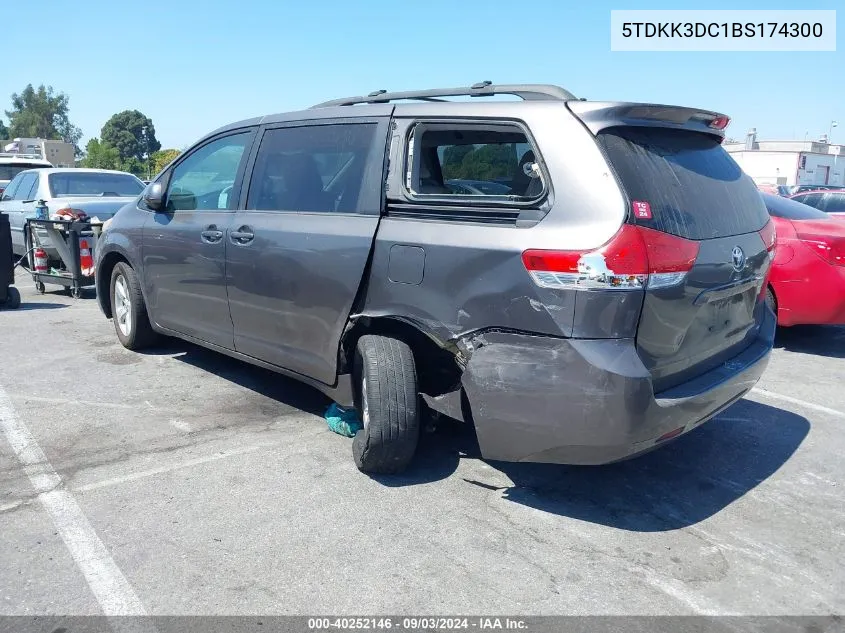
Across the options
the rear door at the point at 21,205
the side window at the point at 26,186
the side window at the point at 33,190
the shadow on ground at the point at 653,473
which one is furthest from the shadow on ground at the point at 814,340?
the side window at the point at 26,186

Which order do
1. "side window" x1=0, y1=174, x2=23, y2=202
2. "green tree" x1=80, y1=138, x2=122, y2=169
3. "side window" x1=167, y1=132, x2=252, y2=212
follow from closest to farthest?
"side window" x1=167, y1=132, x2=252, y2=212 < "side window" x1=0, y1=174, x2=23, y2=202 < "green tree" x1=80, y1=138, x2=122, y2=169

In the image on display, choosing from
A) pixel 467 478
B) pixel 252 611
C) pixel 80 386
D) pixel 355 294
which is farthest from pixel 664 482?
pixel 80 386

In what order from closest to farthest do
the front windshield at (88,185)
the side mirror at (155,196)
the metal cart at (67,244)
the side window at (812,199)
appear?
the side mirror at (155,196), the metal cart at (67,244), the front windshield at (88,185), the side window at (812,199)

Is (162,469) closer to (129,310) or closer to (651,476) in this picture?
(129,310)

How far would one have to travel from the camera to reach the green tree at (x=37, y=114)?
98.6 meters

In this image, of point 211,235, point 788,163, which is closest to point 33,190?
point 211,235

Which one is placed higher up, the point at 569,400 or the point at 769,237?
the point at 769,237

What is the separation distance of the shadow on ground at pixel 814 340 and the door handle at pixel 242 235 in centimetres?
516

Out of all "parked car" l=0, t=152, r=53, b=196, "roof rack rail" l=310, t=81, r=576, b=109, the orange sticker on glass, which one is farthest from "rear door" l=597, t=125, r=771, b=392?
"parked car" l=0, t=152, r=53, b=196

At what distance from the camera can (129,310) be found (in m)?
6.22

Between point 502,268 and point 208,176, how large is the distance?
285 centimetres

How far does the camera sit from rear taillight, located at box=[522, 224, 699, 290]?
3074mm

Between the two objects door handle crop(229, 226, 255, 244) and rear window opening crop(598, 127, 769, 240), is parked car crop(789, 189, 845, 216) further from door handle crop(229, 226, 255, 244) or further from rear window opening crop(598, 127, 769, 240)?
door handle crop(229, 226, 255, 244)

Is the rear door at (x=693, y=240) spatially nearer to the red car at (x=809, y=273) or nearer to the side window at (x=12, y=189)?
the red car at (x=809, y=273)
